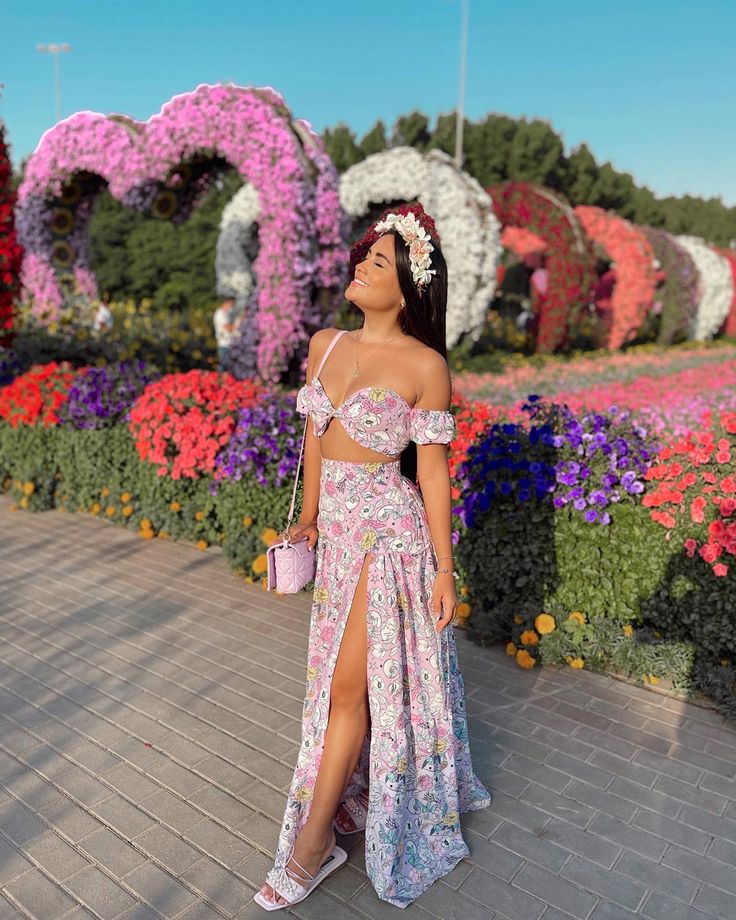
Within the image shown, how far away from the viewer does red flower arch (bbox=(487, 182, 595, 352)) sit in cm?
1633

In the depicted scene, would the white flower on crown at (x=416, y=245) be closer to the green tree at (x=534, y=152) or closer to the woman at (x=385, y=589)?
the woman at (x=385, y=589)

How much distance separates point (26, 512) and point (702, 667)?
17.9ft

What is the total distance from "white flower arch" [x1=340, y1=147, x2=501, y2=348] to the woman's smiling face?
11.1m

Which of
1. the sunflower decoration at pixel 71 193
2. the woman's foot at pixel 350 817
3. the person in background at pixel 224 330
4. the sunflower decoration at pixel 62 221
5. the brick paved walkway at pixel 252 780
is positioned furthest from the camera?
the sunflower decoration at pixel 62 221

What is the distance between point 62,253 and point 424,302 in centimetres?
1090

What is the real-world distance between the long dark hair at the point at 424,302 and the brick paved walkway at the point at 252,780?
1.42 meters

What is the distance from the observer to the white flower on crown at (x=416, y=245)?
222 cm

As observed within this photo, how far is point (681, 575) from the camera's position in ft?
12.1

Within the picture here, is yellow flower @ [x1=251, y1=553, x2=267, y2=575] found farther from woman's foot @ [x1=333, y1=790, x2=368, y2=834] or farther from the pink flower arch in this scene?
the pink flower arch

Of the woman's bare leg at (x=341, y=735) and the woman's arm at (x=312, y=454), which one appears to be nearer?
the woman's bare leg at (x=341, y=735)

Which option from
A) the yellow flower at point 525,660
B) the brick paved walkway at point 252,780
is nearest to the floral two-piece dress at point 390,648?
the brick paved walkway at point 252,780

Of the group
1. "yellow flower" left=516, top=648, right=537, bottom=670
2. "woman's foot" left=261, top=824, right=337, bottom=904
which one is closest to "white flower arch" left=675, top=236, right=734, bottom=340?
Answer: "yellow flower" left=516, top=648, right=537, bottom=670

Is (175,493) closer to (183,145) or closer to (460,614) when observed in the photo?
(460,614)

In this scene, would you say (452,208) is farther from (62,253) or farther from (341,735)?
(341,735)
